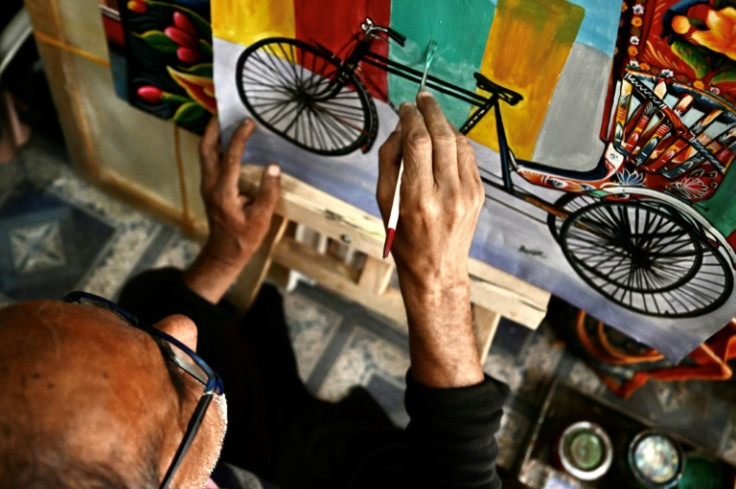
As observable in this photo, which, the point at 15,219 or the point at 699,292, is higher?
the point at 699,292

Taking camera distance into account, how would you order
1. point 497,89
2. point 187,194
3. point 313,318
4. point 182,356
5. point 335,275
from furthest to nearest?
1. point 313,318
2. point 187,194
3. point 335,275
4. point 497,89
5. point 182,356

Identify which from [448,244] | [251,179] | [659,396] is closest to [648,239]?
[448,244]

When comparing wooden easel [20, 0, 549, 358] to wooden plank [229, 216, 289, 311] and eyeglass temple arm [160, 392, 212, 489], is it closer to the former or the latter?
wooden plank [229, 216, 289, 311]

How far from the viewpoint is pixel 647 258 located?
1.03 m

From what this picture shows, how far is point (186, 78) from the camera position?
118cm

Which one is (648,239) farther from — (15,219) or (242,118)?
(15,219)

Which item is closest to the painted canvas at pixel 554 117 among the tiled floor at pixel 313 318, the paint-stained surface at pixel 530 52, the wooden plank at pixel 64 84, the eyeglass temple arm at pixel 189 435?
the paint-stained surface at pixel 530 52

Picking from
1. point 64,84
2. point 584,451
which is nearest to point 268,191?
point 64,84

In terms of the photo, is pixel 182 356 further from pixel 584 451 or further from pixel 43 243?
pixel 43 243

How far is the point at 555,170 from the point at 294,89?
0.45m

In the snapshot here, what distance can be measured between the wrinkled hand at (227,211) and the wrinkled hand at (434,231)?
14.0 inches

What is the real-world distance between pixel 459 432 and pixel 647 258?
1.34 ft

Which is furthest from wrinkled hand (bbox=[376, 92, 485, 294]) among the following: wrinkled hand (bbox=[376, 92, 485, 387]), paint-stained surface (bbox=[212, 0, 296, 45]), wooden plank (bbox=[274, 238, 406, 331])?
wooden plank (bbox=[274, 238, 406, 331])

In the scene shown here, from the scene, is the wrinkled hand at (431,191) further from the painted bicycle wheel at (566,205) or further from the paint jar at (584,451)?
the paint jar at (584,451)
